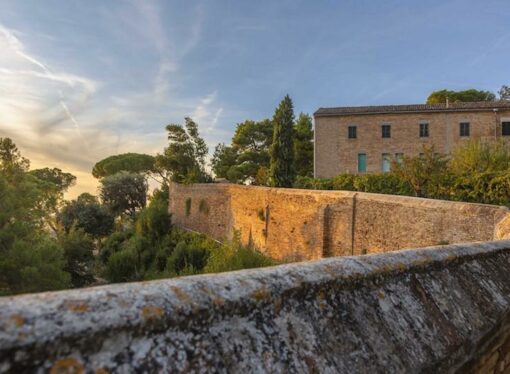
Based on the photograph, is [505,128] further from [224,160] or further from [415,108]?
[224,160]

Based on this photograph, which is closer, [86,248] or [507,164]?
[507,164]

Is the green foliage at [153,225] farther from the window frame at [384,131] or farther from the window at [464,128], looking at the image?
the window at [464,128]

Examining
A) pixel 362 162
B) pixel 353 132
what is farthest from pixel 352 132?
pixel 362 162

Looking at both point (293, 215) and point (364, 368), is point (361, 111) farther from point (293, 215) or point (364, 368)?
point (364, 368)

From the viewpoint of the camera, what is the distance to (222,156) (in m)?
42.6

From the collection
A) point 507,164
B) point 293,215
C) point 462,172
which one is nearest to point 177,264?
point 293,215

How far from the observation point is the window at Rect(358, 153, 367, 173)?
3170 centimetres

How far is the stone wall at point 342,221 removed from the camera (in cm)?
949

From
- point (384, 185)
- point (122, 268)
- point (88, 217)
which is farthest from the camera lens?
point (88, 217)

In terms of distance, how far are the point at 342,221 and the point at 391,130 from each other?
64.1ft

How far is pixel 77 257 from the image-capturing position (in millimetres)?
23766

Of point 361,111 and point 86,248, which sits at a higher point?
point 361,111

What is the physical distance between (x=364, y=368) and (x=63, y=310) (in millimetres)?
928

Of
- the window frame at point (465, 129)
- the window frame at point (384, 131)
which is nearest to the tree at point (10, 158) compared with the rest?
the window frame at point (384, 131)
